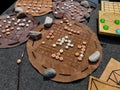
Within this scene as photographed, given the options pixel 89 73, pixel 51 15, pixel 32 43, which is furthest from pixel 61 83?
pixel 51 15

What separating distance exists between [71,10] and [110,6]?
0.17 metres

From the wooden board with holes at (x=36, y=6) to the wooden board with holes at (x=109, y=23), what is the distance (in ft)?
0.76

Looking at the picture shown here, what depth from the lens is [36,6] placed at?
3.13ft

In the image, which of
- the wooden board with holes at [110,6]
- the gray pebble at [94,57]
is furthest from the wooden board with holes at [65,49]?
the wooden board with holes at [110,6]

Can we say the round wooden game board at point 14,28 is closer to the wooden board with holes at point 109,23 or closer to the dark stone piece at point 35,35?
the dark stone piece at point 35,35

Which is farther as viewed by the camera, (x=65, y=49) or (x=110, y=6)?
(x=110, y=6)

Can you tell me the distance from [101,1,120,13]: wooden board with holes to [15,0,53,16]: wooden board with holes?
24 centimetres

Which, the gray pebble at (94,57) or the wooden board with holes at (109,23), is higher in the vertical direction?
the wooden board with holes at (109,23)

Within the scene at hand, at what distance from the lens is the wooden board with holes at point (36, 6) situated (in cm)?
92

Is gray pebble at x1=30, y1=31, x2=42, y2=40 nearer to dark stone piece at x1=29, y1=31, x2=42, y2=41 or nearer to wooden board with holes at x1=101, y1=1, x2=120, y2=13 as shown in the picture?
dark stone piece at x1=29, y1=31, x2=42, y2=41

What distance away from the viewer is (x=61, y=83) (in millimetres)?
674

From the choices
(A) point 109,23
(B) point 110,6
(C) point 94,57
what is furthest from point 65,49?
(B) point 110,6

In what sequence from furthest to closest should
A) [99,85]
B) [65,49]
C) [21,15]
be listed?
1. [21,15]
2. [65,49]
3. [99,85]

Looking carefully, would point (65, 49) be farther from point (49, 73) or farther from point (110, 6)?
point (110, 6)
